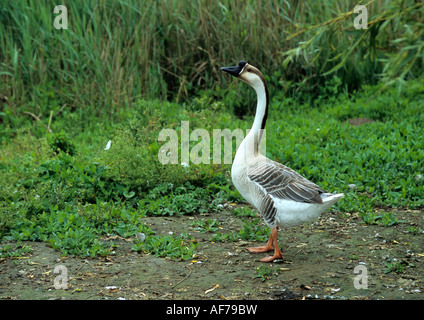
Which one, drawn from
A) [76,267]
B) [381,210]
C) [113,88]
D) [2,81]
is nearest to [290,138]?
[381,210]

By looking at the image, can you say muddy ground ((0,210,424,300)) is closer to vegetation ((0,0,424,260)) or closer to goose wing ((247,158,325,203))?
vegetation ((0,0,424,260))

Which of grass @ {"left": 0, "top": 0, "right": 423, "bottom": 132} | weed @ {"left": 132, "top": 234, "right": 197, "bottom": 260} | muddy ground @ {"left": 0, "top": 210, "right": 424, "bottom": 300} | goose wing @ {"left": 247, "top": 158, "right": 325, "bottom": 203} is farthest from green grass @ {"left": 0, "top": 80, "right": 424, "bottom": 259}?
grass @ {"left": 0, "top": 0, "right": 423, "bottom": 132}

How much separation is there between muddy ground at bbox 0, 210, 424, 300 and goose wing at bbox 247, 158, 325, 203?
0.64m

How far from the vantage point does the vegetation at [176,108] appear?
5.79 meters

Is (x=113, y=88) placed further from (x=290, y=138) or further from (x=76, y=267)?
(x=76, y=267)

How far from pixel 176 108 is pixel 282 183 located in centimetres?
486

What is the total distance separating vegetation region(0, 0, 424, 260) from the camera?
5785 mm

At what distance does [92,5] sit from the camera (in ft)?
32.3

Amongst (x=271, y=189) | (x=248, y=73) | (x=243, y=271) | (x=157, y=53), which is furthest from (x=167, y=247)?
(x=157, y=53)

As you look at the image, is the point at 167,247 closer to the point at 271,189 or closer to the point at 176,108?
the point at 271,189

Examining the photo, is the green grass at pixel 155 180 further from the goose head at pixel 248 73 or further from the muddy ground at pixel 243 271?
the goose head at pixel 248 73

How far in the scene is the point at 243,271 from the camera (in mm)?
4633

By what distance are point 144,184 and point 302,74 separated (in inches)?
198

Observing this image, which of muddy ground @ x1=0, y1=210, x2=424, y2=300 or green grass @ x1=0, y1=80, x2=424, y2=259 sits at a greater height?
green grass @ x1=0, y1=80, x2=424, y2=259
